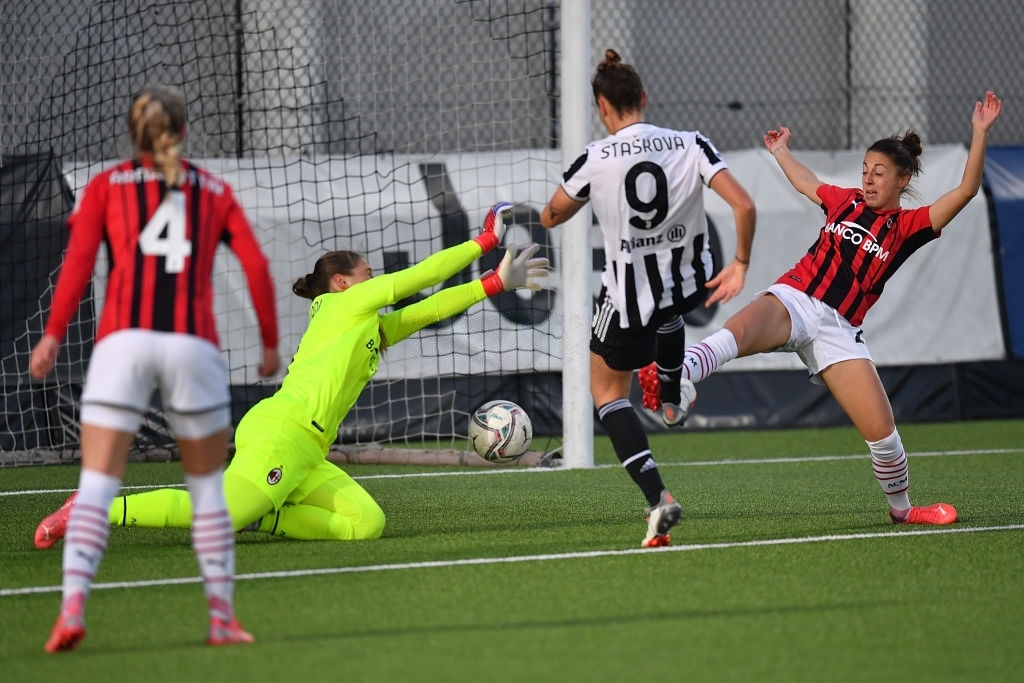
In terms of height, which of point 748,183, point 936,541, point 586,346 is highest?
point 748,183

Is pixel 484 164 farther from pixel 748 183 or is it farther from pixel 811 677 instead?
pixel 811 677

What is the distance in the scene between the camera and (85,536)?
150 inches

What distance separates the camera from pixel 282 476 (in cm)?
580

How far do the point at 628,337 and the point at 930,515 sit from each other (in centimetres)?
183

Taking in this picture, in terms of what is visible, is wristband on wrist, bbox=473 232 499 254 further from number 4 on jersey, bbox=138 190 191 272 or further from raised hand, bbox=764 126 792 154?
number 4 on jersey, bbox=138 190 191 272

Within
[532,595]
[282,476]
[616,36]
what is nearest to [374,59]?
[616,36]

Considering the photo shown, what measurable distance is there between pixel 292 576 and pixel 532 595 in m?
0.97

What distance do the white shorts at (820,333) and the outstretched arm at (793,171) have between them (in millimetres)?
554

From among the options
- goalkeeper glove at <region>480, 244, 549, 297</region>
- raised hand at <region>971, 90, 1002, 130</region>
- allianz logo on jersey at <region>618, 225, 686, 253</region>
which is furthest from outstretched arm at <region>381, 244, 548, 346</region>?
raised hand at <region>971, 90, 1002, 130</region>

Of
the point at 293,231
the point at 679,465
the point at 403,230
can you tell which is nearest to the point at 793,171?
the point at 679,465

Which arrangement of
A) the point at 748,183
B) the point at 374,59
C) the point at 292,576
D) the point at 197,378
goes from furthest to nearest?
the point at 374,59
the point at 748,183
the point at 292,576
the point at 197,378

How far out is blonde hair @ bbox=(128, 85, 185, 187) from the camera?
389 centimetres

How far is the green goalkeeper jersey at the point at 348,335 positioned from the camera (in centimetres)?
592

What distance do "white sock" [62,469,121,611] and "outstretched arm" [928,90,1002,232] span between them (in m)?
3.58
